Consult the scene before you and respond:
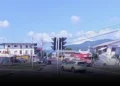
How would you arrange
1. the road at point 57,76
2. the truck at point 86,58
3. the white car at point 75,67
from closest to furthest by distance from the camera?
the road at point 57,76
the white car at point 75,67
the truck at point 86,58

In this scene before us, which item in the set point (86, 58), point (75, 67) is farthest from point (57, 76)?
point (86, 58)

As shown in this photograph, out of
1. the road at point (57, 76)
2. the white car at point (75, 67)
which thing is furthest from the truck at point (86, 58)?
the road at point (57, 76)

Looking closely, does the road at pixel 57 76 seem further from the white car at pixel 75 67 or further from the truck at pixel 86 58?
the truck at pixel 86 58

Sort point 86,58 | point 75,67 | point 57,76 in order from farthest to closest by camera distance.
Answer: point 86,58 < point 75,67 < point 57,76

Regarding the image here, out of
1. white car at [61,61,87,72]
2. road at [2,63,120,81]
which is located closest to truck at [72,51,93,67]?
white car at [61,61,87,72]

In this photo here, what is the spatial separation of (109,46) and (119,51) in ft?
39.0

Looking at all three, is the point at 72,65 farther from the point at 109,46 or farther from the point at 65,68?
the point at 109,46

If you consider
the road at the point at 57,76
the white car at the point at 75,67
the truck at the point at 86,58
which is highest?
the truck at the point at 86,58

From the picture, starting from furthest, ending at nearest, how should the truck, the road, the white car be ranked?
1. the truck
2. the white car
3. the road

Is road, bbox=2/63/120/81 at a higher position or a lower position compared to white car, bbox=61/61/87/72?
lower

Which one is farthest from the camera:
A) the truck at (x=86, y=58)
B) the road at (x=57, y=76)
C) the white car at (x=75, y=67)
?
the truck at (x=86, y=58)

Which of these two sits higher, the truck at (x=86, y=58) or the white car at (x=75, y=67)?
the truck at (x=86, y=58)

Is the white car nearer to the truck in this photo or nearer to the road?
the road

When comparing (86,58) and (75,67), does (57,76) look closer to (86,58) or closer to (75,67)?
(75,67)
